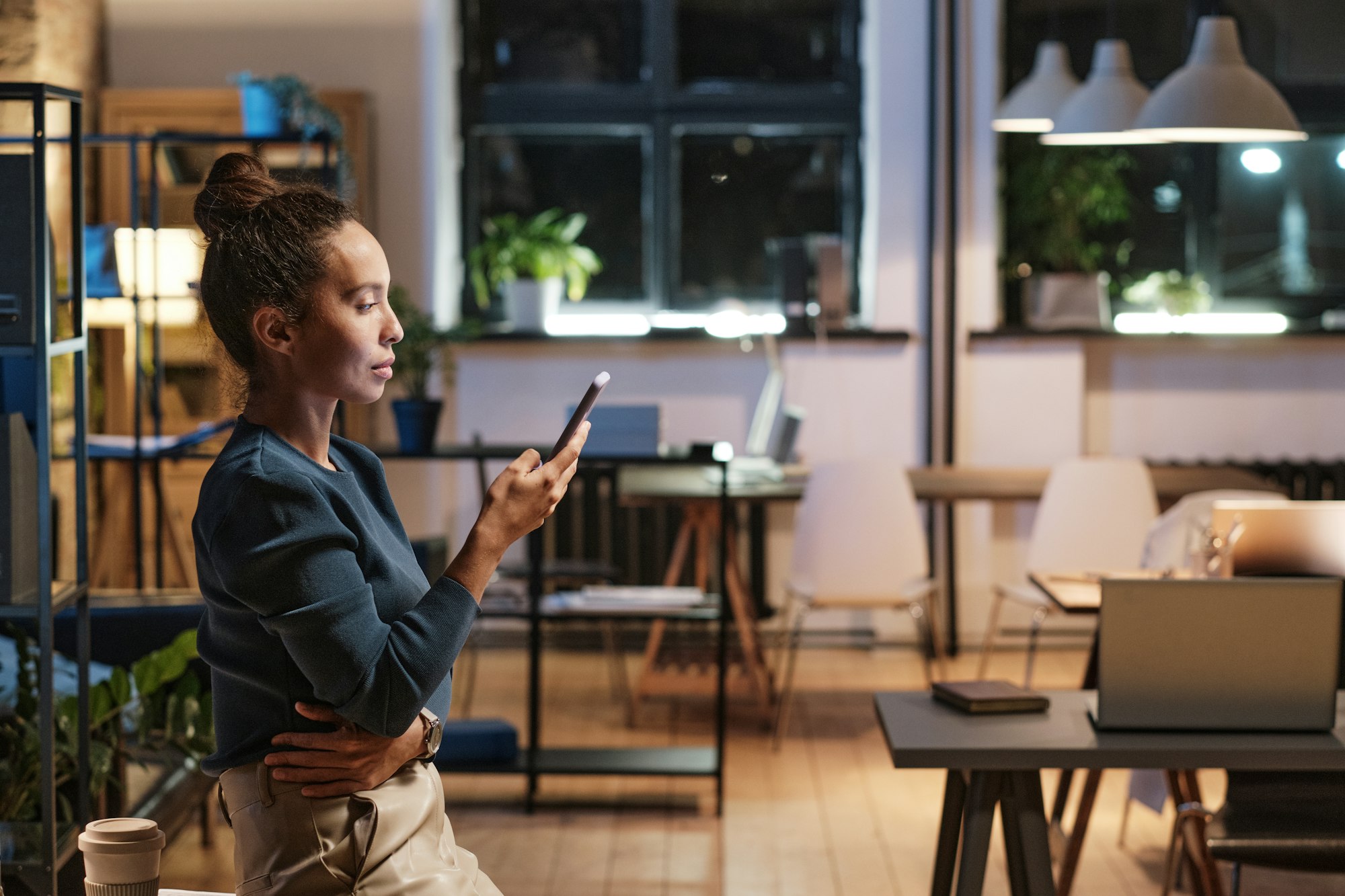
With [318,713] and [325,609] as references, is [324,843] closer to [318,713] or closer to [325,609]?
[318,713]

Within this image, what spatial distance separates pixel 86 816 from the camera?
8.90ft

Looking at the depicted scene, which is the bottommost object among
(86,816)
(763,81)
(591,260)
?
(86,816)

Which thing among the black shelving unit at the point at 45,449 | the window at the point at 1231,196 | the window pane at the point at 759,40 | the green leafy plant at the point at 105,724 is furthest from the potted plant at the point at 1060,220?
the black shelving unit at the point at 45,449

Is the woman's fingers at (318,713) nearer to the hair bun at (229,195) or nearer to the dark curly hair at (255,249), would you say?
the dark curly hair at (255,249)

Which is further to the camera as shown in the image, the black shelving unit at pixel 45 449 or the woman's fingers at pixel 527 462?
the black shelving unit at pixel 45 449

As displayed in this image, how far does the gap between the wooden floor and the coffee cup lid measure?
78.2 inches

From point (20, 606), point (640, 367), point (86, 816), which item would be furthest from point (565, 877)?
point (640, 367)

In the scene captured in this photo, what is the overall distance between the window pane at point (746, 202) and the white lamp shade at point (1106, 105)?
2029mm

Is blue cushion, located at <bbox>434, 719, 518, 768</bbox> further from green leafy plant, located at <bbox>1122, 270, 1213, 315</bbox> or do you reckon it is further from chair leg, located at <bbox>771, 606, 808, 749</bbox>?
green leafy plant, located at <bbox>1122, 270, 1213, 315</bbox>

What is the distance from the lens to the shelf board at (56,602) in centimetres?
239

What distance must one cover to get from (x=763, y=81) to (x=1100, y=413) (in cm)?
209

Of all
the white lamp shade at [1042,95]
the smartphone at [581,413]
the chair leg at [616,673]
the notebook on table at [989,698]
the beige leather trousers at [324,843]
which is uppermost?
the white lamp shade at [1042,95]

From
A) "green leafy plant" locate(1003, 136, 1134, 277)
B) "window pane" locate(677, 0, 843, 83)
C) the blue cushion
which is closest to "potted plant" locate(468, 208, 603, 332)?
"window pane" locate(677, 0, 843, 83)

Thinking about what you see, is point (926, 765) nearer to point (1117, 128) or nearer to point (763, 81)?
point (1117, 128)
